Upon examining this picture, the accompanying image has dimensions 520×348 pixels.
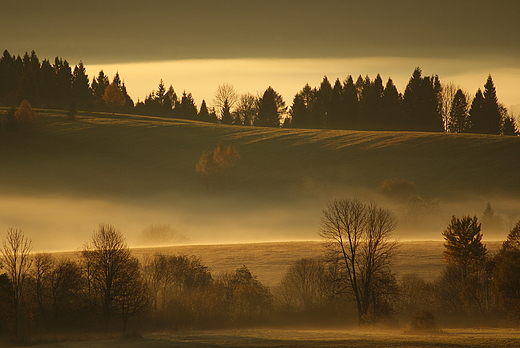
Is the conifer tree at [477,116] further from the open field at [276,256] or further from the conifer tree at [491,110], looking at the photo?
the open field at [276,256]

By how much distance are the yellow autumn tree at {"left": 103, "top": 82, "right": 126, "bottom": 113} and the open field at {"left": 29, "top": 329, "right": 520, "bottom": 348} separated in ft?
462

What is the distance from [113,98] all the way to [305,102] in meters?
55.3

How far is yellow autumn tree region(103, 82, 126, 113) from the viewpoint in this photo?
550 feet

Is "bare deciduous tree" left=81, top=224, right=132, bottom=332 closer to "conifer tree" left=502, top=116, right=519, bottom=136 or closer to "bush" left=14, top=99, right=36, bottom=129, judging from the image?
"bush" left=14, top=99, right=36, bottom=129

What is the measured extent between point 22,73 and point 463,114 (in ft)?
390

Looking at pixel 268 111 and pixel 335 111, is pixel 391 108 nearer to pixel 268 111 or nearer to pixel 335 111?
pixel 335 111

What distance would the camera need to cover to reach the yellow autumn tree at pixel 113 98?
168 m

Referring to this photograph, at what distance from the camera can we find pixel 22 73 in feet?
537

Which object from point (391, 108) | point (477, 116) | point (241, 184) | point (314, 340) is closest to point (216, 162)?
point (241, 184)

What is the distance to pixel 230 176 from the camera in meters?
108

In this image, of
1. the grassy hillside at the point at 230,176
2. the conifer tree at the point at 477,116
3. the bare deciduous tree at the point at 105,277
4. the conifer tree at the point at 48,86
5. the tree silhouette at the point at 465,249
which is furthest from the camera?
the conifer tree at the point at 48,86

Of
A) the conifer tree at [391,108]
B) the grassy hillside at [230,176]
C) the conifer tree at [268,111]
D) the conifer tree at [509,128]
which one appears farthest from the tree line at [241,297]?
the conifer tree at [268,111]

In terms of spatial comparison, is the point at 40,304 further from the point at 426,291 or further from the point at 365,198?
the point at 365,198

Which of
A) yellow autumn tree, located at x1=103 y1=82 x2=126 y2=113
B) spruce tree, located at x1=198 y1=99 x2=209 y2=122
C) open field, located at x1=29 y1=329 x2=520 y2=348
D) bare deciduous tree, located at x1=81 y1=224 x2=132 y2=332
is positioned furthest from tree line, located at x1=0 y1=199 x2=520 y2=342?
spruce tree, located at x1=198 y1=99 x2=209 y2=122
